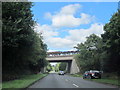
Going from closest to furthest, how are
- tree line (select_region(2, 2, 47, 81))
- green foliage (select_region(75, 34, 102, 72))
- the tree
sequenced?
tree line (select_region(2, 2, 47, 81))
the tree
green foliage (select_region(75, 34, 102, 72))

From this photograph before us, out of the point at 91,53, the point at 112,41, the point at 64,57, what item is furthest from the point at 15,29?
the point at 64,57

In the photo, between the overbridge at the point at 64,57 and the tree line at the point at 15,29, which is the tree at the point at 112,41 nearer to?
the tree line at the point at 15,29

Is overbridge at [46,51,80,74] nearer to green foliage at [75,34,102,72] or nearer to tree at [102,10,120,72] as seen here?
green foliage at [75,34,102,72]

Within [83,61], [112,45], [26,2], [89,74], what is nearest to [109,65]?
[89,74]

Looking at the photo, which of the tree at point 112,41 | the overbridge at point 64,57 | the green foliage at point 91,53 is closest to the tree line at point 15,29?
the tree at point 112,41

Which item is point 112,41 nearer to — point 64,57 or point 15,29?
point 15,29

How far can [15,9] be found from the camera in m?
19.9

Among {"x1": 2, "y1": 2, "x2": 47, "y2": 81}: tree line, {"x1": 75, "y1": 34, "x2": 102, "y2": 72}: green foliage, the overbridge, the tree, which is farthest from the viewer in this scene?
the overbridge

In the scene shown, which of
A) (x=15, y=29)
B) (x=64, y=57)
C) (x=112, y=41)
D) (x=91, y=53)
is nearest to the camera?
(x=15, y=29)

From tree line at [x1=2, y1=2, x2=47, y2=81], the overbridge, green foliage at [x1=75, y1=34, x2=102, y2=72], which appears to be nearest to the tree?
tree line at [x1=2, y1=2, x2=47, y2=81]

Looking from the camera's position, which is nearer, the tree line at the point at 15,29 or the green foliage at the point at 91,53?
the tree line at the point at 15,29

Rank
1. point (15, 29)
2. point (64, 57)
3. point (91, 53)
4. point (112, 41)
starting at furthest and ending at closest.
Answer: point (64, 57) → point (91, 53) → point (112, 41) → point (15, 29)

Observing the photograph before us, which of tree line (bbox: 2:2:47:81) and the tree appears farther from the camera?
the tree

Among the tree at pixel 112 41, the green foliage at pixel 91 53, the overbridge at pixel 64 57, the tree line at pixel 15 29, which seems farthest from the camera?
the overbridge at pixel 64 57
